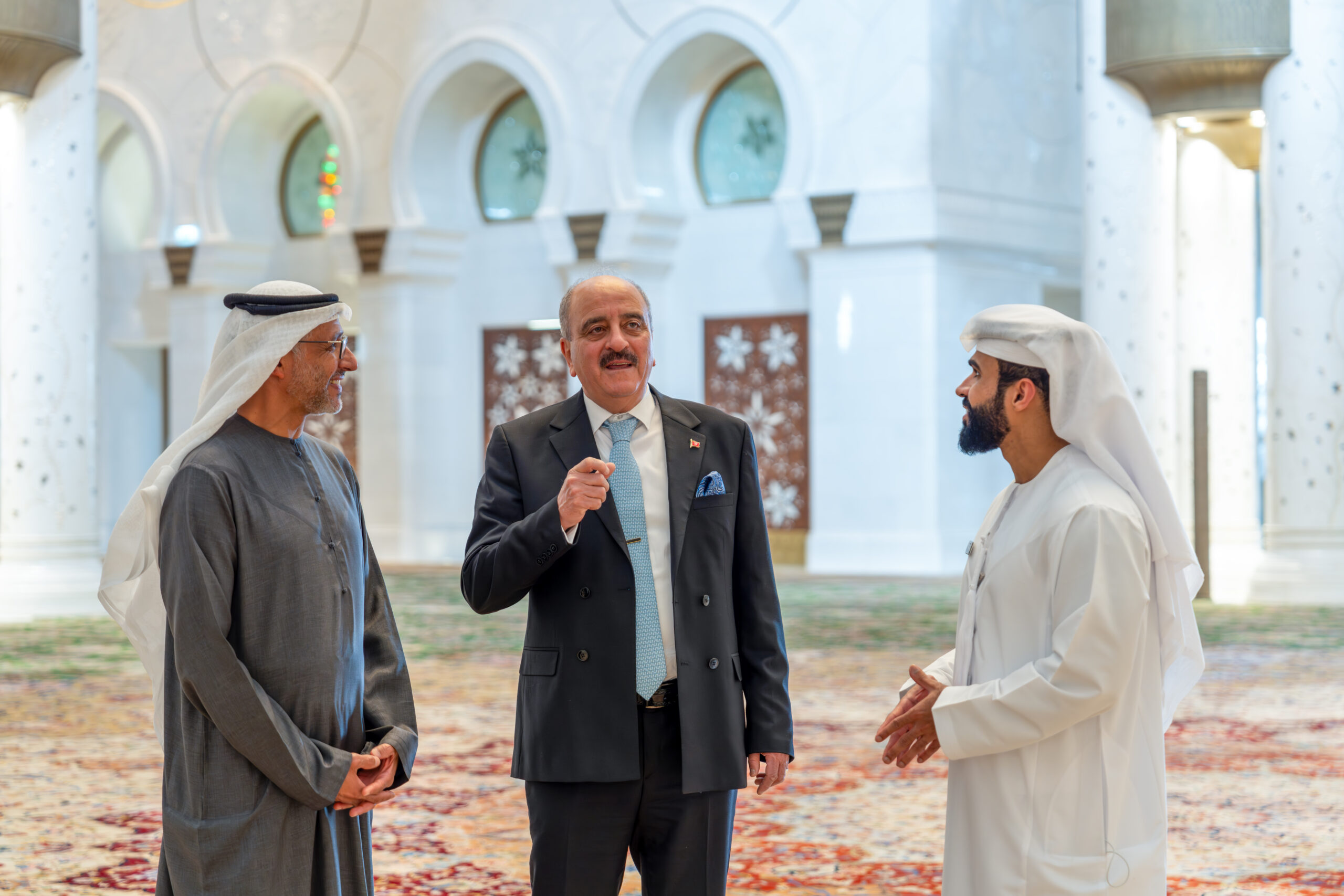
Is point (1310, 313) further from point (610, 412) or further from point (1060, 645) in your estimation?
point (1060, 645)

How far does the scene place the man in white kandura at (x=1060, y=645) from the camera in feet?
7.79

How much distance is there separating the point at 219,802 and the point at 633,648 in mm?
735

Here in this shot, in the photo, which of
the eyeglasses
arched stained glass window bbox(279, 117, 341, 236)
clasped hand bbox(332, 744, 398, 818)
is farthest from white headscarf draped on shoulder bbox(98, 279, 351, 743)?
arched stained glass window bbox(279, 117, 341, 236)

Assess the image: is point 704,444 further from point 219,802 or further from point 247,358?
point 219,802

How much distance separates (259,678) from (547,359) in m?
13.6

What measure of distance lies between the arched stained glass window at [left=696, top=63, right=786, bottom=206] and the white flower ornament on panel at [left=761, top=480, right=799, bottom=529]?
285cm

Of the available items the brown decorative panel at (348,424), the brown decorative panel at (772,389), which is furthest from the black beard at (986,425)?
the brown decorative panel at (348,424)

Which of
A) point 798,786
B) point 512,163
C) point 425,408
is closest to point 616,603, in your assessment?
point 798,786

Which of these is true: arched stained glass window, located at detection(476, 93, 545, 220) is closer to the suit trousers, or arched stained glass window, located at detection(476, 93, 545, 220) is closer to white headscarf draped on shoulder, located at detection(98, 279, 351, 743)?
white headscarf draped on shoulder, located at detection(98, 279, 351, 743)

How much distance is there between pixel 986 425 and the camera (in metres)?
2.56

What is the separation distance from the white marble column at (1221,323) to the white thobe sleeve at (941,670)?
11.1 meters

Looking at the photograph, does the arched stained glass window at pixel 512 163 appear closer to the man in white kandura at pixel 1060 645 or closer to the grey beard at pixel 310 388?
the grey beard at pixel 310 388


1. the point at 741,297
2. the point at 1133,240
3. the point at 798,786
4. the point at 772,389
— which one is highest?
the point at 1133,240

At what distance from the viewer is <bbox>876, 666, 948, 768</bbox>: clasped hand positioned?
8.37 feet
